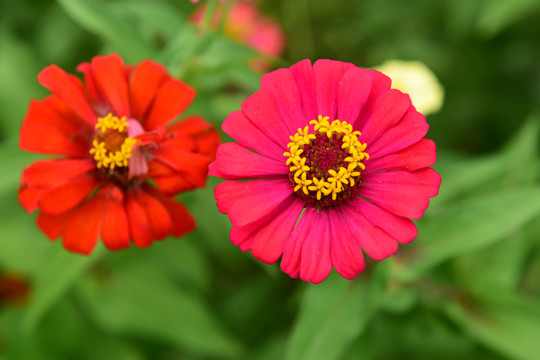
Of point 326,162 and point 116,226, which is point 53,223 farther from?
point 326,162

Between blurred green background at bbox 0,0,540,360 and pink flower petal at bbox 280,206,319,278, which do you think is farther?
blurred green background at bbox 0,0,540,360

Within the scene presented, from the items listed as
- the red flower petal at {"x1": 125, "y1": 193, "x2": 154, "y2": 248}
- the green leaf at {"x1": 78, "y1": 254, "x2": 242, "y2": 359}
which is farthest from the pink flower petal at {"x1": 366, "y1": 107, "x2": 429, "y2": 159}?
the green leaf at {"x1": 78, "y1": 254, "x2": 242, "y2": 359}

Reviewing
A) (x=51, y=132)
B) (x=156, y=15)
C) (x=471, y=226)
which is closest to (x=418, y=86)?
(x=471, y=226)

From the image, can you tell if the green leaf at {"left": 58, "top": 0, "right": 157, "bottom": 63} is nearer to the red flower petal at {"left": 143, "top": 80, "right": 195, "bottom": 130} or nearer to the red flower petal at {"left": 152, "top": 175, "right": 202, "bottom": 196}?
the red flower petal at {"left": 143, "top": 80, "right": 195, "bottom": 130}

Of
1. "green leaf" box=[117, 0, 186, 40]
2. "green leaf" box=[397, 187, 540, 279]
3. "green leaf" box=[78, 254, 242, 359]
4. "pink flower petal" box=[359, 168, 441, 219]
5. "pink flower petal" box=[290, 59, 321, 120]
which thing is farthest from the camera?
"green leaf" box=[78, 254, 242, 359]

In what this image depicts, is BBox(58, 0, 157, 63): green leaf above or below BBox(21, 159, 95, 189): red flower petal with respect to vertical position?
above

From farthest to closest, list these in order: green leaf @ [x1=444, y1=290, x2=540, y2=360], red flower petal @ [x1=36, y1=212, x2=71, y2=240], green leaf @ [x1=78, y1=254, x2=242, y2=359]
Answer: green leaf @ [x1=78, y1=254, x2=242, y2=359]
green leaf @ [x1=444, y1=290, x2=540, y2=360]
red flower petal @ [x1=36, y1=212, x2=71, y2=240]
